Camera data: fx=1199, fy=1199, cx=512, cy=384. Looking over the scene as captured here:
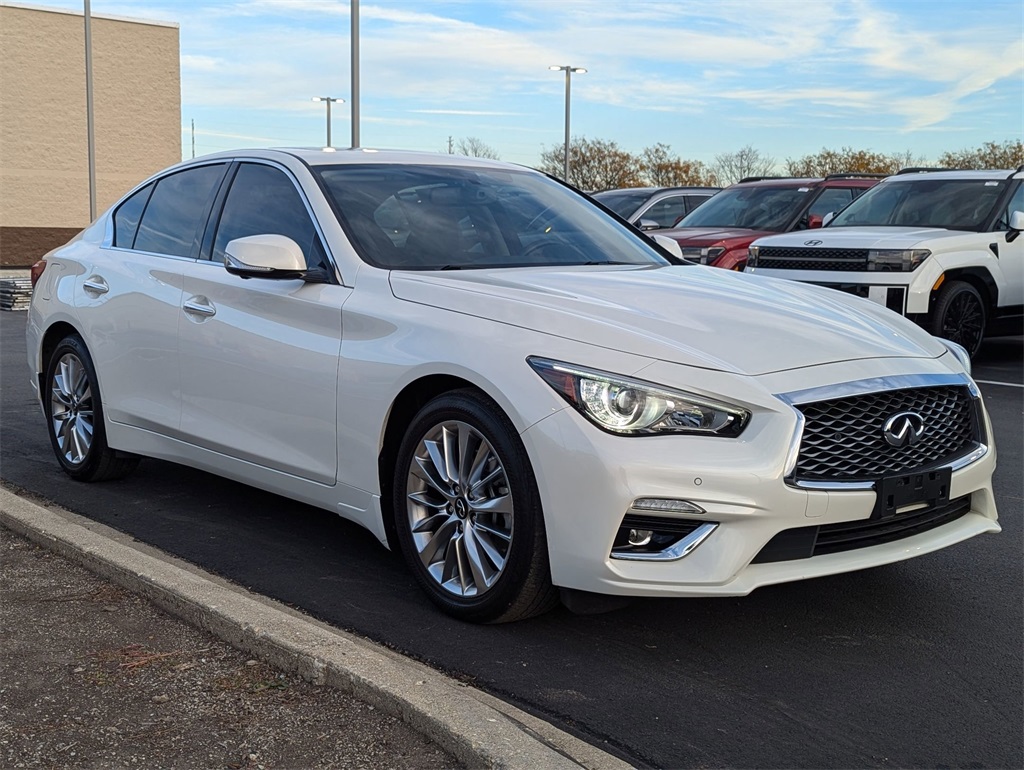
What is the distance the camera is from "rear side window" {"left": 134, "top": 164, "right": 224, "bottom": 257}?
5.62 meters

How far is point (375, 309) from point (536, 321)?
2.45 feet

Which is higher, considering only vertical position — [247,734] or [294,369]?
[294,369]

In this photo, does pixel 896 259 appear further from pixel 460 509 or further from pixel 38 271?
pixel 460 509

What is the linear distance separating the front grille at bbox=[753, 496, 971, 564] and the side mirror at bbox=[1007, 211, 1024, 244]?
8099 mm

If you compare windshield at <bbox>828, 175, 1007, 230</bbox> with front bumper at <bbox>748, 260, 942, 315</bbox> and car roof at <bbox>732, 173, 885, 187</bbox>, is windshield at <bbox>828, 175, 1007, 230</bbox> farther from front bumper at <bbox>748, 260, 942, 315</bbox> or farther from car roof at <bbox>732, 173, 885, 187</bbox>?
car roof at <bbox>732, 173, 885, 187</bbox>

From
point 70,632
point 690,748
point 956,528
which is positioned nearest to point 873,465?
point 956,528

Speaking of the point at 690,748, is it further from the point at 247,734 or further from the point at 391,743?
the point at 247,734

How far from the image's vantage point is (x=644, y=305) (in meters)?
4.12

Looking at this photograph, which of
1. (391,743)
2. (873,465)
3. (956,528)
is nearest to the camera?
(391,743)

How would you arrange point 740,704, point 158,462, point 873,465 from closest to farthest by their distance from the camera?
point 740,704 < point 873,465 < point 158,462

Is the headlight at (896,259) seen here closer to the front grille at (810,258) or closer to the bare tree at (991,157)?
the front grille at (810,258)

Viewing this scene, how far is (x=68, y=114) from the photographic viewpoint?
4109cm

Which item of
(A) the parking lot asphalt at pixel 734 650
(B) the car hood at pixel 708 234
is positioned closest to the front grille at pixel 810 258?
(B) the car hood at pixel 708 234

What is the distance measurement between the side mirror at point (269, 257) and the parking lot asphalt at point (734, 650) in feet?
3.85
